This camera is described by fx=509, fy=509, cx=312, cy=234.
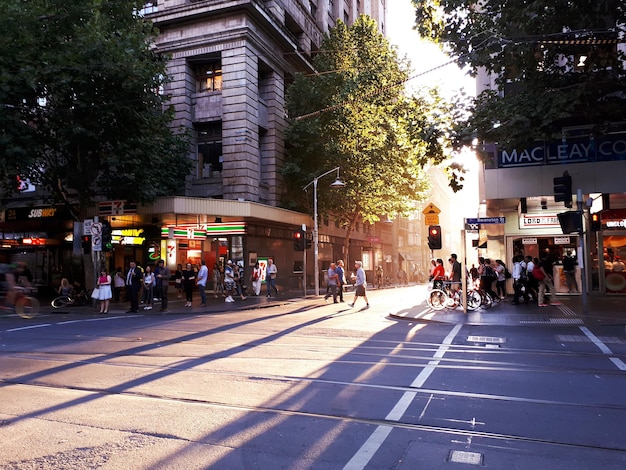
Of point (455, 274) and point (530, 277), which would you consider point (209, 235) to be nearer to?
point (455, 274)

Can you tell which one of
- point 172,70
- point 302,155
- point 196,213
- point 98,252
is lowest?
point 98,252

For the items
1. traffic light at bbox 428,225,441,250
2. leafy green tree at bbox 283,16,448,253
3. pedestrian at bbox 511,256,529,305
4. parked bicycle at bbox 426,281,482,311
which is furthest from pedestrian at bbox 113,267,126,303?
pedestrian at bbox 511,256,529,305

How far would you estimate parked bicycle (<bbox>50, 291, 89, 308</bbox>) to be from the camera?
21.1 meters

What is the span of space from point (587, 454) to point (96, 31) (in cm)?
2032

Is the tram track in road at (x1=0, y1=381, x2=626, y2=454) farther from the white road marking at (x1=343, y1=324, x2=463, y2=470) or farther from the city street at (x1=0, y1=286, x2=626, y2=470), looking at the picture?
the white road marking at (x1=343, y1=324, x2=463, y2=470)

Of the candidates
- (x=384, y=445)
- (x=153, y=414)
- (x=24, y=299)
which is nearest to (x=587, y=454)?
(x=384, y=445)

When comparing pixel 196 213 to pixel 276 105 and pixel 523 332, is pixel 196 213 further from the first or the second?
pixel 523 332

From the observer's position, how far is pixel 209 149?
94.9 ft

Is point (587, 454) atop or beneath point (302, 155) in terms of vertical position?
beneath

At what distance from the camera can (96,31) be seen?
1897 centimetres

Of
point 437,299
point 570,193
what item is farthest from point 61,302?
point 570,193

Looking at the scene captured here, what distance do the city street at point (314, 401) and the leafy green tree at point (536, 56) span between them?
5.95 m

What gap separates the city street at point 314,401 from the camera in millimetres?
4246

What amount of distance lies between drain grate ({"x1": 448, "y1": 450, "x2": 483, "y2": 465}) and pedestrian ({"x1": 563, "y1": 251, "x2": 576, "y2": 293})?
18.9m
